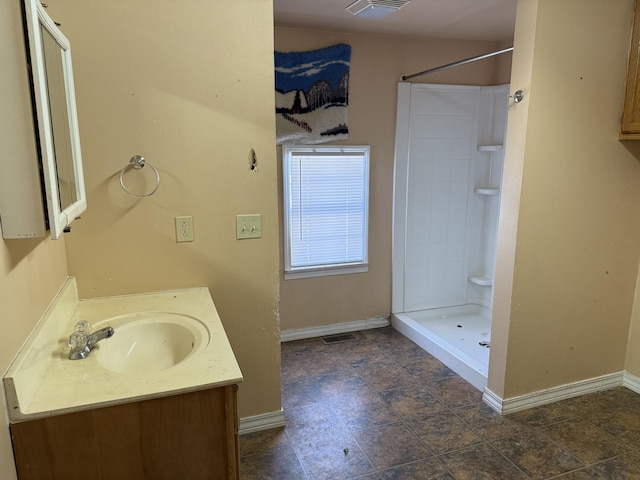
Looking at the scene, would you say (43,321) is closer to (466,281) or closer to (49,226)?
(49,226)

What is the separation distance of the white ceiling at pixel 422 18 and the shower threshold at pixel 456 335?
219 cm

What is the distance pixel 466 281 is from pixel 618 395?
4.91 feet

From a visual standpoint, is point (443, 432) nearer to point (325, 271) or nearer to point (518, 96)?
point (325, 271)

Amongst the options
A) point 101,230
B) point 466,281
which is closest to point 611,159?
point 466,281

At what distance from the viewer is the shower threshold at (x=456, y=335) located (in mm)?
2873

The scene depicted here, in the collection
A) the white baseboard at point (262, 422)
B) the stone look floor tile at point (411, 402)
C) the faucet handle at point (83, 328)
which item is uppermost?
the faucet handle at point (83, 328)

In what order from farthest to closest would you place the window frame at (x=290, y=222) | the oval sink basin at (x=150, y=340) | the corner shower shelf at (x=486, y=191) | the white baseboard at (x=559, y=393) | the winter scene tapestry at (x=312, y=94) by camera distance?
the corner shower shelf at (x=486, y=191) < the window frame at (x=290, y=222) < the winter scene tapestry at (x=312, y=94) < the white baseboard at (x=559, y=393) < the oval sink basin at (x=150, y=340)

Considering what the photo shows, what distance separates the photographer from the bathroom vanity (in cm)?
114

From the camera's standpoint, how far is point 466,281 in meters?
3.98

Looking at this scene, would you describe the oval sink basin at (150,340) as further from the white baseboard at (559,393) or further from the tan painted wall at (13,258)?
the white baseboard at (559,393)

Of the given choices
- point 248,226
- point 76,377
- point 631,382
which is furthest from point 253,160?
point 631,382

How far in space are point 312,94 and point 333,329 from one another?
71.7 inches

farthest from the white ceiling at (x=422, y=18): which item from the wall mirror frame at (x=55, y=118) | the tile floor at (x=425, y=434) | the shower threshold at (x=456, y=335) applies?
the tile floor at (x=425, y=434)

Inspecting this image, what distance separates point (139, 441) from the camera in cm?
122
